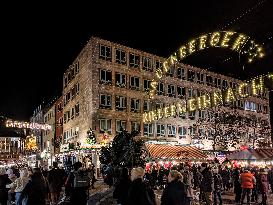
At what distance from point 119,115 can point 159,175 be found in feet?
42.9

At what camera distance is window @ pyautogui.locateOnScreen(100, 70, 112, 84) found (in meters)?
38.3

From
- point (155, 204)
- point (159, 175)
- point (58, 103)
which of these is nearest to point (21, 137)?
point (58, 103)

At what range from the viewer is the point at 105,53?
128ft

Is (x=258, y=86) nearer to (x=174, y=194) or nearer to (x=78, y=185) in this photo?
(x=78, y=185)

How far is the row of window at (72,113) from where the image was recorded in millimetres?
41750

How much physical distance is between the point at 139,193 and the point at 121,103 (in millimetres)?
33275

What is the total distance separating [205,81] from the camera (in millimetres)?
51656

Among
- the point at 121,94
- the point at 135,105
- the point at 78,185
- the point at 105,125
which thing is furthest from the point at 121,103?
the point at 78,185

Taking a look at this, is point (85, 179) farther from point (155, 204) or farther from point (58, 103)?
point (58, 103)

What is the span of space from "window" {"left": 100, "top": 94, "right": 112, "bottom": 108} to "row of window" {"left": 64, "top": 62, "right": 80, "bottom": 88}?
19.3ft

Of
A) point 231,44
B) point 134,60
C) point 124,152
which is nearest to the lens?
point 124,152

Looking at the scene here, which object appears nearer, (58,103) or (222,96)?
(222,96)

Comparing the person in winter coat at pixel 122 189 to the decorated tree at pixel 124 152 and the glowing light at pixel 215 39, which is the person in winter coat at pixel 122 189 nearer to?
the decorated tree at pixel 124 152

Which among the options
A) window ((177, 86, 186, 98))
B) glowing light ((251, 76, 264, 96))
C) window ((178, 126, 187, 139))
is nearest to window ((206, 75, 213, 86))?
window ((177, 86, 186, 98))
